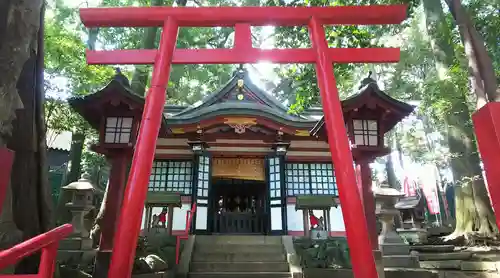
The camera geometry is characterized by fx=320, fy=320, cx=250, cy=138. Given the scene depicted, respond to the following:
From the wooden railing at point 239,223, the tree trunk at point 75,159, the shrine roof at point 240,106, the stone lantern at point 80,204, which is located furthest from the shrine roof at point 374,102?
the tree trunk at point 75,159

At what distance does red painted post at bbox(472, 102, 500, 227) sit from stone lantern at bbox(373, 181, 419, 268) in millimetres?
5975

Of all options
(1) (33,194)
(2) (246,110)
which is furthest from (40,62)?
(2) (246,110)

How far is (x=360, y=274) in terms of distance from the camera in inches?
129

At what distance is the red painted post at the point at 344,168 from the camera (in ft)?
10.9

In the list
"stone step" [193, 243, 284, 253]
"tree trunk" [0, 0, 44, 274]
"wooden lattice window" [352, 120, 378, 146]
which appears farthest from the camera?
"stone step" [193, 243, 284, 253]

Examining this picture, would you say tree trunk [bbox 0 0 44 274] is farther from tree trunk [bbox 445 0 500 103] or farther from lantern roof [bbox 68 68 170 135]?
tree trunk [bbox 445 0 500 103]

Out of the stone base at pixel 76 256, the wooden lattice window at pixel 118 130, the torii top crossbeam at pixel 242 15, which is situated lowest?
the stone base at pixel 76 256

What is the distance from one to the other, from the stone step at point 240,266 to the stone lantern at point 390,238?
242 cm

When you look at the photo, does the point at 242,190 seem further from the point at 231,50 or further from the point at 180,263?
the point at 231,50

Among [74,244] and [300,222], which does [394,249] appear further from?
[74,244]

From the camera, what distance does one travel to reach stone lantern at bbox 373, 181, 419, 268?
24.3 feet

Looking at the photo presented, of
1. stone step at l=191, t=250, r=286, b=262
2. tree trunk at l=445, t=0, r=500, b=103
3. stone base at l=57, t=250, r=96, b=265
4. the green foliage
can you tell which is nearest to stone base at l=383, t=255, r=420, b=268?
the green foliage

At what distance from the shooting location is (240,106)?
1070cm

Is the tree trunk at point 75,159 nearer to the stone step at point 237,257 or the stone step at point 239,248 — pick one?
the stone step at point 239,248
